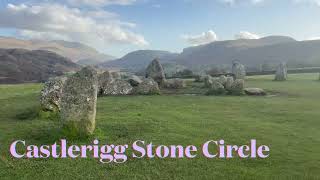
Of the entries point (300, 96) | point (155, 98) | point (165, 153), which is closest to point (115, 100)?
point (155, 98)

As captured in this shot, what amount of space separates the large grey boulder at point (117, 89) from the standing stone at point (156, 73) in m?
7.13

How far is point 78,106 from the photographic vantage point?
21672 millimetres

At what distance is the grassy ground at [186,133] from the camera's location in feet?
56.8

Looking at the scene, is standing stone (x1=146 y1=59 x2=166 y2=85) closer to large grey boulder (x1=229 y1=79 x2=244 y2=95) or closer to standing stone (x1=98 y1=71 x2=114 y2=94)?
standing stone (x1=98 y1=71 x2=114 y2=94)

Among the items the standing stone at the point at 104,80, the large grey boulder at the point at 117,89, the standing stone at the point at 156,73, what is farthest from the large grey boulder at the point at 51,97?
the standing stone at the point at 156,73

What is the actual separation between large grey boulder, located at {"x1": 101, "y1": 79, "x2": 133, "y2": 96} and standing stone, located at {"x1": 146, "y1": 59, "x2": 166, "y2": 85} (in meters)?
7.13

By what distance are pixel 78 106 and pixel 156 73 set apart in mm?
31829

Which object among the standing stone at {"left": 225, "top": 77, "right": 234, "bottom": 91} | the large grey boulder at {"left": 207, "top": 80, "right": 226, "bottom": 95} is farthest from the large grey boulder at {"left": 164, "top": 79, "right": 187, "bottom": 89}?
the standing stone at {"left": 225, "top": 77, "right": 234, "bottom": 91}

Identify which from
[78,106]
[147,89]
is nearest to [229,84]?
[147,89]

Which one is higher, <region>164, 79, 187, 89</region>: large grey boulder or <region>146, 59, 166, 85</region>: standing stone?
<region>146, 59, 166, 85</region>: standing stone

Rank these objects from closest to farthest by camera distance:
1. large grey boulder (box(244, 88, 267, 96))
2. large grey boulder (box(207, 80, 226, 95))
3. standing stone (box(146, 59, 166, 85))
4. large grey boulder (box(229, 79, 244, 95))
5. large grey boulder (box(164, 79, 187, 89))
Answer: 1. large grey boulder (box(244, 88, 267, 96))
2. large grey boulder (box(229, 79, 244, 95))
3. large grey boulder (box(207, 80, 226, 95))
4. large grey boulder (box(164, 79, 187, 89))
5. standing stone (box(146, 59, 166, 85))

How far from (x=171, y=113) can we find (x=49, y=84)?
838cm

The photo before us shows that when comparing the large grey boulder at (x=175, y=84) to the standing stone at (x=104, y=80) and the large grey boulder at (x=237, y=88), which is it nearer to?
the large grey boulder at (x=237, y=88)

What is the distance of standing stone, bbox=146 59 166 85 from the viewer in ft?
171
